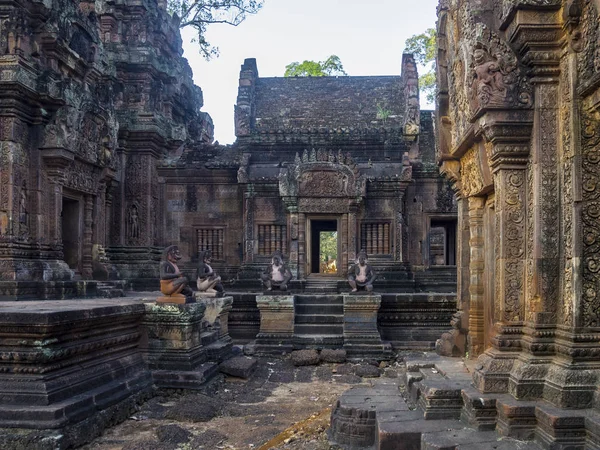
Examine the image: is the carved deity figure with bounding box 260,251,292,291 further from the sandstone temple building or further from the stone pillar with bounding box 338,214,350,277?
the stone pillar with bounding box 338,214,350,277

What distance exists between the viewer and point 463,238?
7094 millimetres

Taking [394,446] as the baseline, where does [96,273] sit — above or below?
above

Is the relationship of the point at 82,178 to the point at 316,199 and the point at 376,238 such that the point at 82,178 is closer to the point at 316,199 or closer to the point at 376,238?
the point at 316,199

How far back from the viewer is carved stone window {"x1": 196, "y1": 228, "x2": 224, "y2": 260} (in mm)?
17266

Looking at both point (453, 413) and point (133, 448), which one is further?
point (133, 448)

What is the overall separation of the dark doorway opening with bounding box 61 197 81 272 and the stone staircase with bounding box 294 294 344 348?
198 inches

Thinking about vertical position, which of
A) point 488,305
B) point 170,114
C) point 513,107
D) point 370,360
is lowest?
point 370,360

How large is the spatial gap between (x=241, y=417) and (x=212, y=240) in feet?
34.3

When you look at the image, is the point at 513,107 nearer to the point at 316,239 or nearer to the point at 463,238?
the point at 463,238

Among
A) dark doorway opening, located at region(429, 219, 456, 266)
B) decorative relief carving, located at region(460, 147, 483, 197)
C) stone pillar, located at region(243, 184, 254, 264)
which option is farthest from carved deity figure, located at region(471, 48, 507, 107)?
dark doorway opening, located at region(429, 219, 456, 266)

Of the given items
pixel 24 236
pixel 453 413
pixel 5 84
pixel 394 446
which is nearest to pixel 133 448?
pixel 394 446

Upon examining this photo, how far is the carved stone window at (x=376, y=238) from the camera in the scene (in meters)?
16.3

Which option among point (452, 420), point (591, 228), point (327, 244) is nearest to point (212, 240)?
point (452, 420)

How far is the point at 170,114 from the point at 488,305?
13.9 meters
